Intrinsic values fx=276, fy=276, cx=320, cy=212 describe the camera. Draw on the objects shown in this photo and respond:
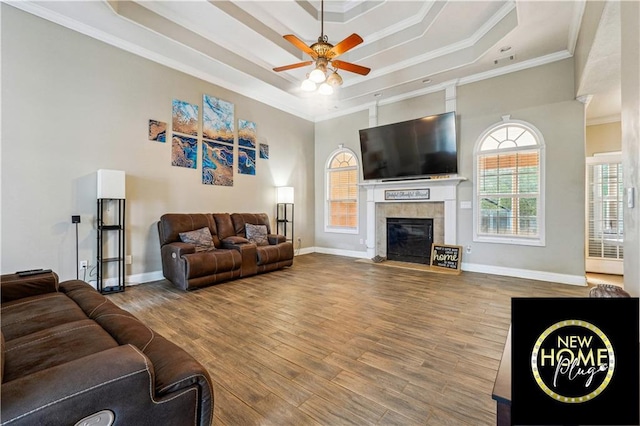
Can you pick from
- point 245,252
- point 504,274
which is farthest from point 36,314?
point 504,274

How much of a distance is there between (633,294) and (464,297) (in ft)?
6.86

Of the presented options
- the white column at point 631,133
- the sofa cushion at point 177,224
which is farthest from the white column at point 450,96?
the sofa cushion at point 177,224

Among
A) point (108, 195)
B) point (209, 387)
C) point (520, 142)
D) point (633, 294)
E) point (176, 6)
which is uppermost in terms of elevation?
point (176, 6)

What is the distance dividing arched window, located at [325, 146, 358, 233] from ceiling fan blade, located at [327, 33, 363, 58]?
3.35 meters

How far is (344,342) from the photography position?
92.7 inches

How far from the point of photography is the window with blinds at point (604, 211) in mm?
4746

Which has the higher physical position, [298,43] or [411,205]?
[298,43]

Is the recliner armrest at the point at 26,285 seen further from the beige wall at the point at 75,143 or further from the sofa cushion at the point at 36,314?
the beige wall at the point at 75,143

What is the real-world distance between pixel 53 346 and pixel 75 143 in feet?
11.2

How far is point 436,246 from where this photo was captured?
5266 millimetres

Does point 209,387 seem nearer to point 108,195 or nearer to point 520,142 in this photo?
point 108,195

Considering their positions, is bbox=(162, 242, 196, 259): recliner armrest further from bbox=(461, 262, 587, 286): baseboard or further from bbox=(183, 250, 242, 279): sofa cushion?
bbox=(461, 262, 587, 286): baseboard

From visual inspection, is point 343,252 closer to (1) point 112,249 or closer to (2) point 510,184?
(2) point 510,184

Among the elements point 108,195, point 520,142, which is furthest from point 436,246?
point 108,195
